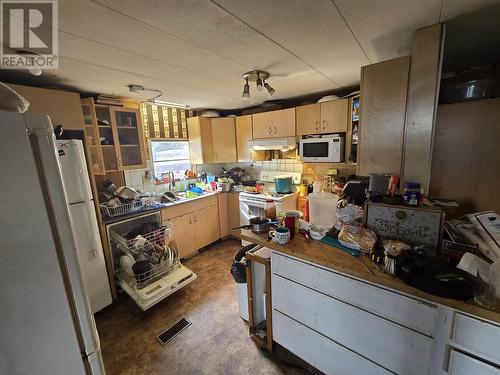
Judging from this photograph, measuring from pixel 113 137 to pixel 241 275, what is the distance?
2135 millimetres

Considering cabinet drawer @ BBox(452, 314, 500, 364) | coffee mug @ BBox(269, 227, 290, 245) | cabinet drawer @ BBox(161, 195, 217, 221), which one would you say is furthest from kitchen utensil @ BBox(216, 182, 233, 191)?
cabinet drawer @ BBox(452, 314, 500, 364)

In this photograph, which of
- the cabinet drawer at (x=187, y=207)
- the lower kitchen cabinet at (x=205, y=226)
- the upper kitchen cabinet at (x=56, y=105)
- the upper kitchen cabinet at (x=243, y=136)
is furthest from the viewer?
the upper kitchen cabinet at (x=243, y=136)

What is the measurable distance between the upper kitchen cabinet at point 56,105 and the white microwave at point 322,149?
2535 mm

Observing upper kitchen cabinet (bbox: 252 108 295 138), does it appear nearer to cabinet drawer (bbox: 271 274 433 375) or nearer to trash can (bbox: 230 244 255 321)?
trash can (bbox: 230 244 255 321)

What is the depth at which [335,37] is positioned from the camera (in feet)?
4.53

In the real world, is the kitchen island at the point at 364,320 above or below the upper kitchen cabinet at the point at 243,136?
below

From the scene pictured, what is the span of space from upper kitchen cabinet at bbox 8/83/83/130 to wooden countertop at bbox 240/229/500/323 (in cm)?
194

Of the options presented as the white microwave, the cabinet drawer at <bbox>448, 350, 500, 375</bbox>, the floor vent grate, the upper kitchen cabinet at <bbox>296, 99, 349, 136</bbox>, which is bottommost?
the floor vent grate

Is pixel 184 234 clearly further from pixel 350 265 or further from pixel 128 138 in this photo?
pixel 350 265

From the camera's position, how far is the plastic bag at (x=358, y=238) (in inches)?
49.7

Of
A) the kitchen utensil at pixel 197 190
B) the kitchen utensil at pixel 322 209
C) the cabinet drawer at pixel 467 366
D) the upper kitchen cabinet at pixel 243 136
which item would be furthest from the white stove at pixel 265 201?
the cabinet drawer at pixel 467 366

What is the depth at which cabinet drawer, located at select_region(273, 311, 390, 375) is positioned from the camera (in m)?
1.21

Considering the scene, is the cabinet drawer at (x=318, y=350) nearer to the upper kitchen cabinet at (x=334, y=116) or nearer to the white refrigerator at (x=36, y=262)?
the white refrigerator at (x=36, y=262)

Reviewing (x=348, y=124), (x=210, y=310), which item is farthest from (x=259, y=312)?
(x=348, y=124)
